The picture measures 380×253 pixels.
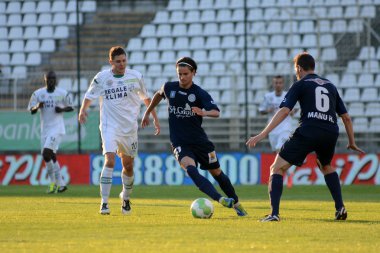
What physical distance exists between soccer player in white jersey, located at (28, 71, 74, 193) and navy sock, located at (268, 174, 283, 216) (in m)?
9.51

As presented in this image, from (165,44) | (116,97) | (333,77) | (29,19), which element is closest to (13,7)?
(29,19)

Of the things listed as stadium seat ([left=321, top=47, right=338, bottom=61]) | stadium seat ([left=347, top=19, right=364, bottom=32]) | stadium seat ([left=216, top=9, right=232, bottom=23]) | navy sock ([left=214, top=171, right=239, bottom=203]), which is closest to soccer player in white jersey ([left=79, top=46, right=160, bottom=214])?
navy sock ([left=214, top=171, right=239, bottom=203])

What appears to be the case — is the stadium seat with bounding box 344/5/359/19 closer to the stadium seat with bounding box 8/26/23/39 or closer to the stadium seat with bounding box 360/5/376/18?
the stadium seat with bounding box 360/5/376/18

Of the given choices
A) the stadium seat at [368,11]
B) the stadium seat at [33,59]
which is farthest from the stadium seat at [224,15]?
the stadium seat at [33,59]

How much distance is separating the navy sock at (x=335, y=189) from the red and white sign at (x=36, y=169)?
1331 cm

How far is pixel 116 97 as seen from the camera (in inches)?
522

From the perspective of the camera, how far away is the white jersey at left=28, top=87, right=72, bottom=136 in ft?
66.8

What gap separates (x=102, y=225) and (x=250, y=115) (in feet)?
51.5

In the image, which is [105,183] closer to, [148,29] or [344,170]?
[344,170]

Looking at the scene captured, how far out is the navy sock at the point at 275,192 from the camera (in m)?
11.1

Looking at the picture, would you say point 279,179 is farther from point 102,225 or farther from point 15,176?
point 15,176

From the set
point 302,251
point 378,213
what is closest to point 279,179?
point 378,213

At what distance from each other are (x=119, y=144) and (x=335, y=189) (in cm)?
315

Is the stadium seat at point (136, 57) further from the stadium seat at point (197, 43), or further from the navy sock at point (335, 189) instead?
the navy sock at point (335, 189)
